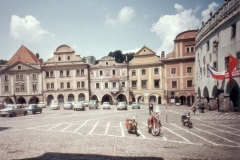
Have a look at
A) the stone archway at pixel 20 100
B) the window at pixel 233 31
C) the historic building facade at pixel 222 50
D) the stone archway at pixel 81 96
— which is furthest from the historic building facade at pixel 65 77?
the window at pixel 233 31

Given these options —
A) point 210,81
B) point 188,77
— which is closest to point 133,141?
point 210,81

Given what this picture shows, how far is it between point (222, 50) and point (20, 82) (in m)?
46.8

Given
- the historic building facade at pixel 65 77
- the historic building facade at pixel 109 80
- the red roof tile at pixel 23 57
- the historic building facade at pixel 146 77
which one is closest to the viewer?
the historic building facade at pixel 146 77

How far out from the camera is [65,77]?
45594 mm

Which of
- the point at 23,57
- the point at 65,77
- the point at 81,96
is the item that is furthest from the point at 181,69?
the point at 23,57

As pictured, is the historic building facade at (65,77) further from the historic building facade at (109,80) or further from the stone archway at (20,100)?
the stone archway at (20,100)

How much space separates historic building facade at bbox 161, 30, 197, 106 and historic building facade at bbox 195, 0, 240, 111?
9.45 meters

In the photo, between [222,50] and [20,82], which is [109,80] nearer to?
[20,82]

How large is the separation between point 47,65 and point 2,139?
124 feet

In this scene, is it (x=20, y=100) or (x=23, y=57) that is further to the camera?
(x=23, y=57)

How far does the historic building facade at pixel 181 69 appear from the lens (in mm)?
38562

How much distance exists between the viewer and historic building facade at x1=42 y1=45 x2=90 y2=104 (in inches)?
1767

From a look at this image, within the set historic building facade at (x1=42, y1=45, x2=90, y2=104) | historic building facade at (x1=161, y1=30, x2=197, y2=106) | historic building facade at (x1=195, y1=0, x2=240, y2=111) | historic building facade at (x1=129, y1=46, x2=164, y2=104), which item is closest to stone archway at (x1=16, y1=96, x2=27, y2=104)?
historic building facade at (x1=42, y1=45, x2=90, y2=104)

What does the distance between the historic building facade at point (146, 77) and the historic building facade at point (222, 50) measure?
13.3 meters
